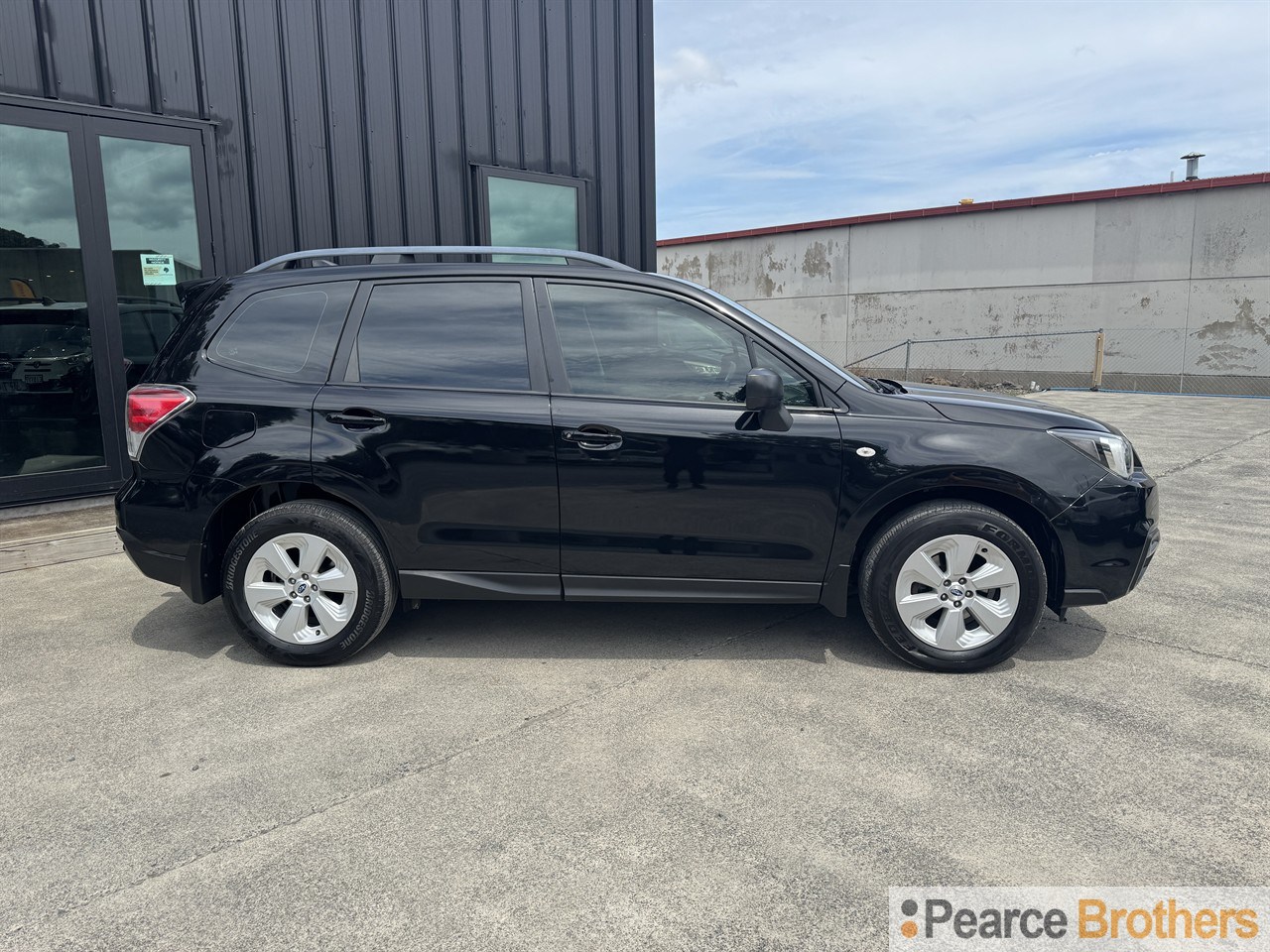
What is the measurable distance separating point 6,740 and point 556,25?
7.88 m

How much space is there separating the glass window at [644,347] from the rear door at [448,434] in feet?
0.56

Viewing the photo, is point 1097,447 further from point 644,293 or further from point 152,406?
point 152,406

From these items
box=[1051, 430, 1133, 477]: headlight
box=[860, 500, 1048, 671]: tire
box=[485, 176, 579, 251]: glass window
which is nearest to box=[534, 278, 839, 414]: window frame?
box=[860, 500, 1048, 671]: tire

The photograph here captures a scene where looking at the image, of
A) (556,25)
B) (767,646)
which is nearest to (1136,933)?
(767,646)

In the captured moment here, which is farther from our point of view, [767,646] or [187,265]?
[187,265]

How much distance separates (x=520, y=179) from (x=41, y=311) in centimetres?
433

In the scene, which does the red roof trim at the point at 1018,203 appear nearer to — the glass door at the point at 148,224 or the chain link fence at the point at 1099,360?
the chain link fence at the point at 1099,360

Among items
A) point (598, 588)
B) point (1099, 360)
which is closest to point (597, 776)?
point (598, 588)

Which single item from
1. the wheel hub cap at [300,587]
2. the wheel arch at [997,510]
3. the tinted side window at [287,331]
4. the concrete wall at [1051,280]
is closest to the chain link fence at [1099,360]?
the concrete wall at [1051,280]

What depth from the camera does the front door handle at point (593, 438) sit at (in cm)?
355

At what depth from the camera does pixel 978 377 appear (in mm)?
19750

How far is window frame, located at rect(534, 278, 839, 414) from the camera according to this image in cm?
360

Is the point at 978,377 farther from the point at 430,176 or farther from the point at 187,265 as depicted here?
the point at 187,265

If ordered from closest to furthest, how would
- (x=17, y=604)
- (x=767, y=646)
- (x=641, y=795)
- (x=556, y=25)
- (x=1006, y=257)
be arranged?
(x=641, y=795) → (x=767, y=646) → (x=17, y=604) → (x=556, y=25) → (x=1006, y=257)
